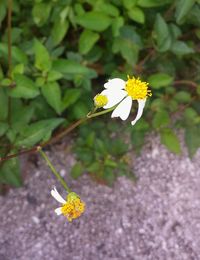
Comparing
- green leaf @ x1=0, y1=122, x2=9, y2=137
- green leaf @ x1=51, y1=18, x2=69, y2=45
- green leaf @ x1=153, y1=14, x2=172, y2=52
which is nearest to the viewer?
green leaf @ x1=0, y1=122, x2=9, y2=137

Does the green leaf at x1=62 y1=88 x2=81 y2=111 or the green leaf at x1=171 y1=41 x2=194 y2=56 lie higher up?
the green leaf at x1=62 y1=88 x2=81 y2=111

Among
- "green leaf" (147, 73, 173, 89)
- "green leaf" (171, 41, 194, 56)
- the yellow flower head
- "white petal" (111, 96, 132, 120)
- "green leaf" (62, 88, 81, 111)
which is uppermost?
"white petal" (111, 96, 132, 120)

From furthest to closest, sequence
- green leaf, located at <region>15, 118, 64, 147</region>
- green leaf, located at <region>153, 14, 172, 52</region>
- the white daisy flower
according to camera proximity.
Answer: green leaf, located at <region>153, 14, 172, 52</region> → green leaf, located at <region>15, 118, 64, 147</region> → the white daisy flower

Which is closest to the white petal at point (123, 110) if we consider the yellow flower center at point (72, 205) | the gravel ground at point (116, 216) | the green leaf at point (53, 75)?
the yellow flower center at point (72, 205)

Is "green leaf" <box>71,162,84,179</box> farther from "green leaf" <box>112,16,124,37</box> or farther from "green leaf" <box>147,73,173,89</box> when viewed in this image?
"green leaf" <box>112,16,124,37</box>

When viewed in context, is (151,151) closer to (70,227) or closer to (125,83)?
(70,227)

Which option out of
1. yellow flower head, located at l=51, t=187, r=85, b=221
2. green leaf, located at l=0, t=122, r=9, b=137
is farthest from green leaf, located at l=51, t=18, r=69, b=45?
yellow flower head, located at l=51, t=187, r=85, b=221

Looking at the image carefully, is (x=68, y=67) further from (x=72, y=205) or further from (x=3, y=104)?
(x=72, y=205)

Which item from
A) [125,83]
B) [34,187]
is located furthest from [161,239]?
[125,83]
